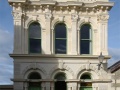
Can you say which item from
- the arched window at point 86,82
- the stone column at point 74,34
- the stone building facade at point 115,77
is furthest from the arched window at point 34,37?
the stone building facade at point 115,77

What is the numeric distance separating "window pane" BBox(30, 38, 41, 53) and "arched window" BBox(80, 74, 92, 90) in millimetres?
3811

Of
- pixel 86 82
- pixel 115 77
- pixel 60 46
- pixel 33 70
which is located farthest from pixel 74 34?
pixel 115 77

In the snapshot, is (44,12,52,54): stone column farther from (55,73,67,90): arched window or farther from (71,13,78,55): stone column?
(55,73,67,90): arched window

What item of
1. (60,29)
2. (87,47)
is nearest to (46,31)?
(60,29)

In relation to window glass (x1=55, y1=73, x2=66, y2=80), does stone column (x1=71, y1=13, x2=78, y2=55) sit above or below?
above

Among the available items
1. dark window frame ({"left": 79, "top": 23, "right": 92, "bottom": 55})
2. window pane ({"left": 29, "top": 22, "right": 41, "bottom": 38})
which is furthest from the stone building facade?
window pane ({"left": 29, "top": 22, "right": 41, "bottom": 38})

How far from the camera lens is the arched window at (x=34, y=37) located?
98.3 feet

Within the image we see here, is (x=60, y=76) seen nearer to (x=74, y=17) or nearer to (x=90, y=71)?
(x=90, y=71)

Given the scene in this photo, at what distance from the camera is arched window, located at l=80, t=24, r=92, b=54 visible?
1190 inches

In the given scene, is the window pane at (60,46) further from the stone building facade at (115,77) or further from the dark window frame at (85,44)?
the stone building facade at (115,77)

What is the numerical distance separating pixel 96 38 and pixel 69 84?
3975 millimetres

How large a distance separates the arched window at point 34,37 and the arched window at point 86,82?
381cm

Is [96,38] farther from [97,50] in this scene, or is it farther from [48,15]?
[48,15]

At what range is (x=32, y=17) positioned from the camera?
30.1 m
